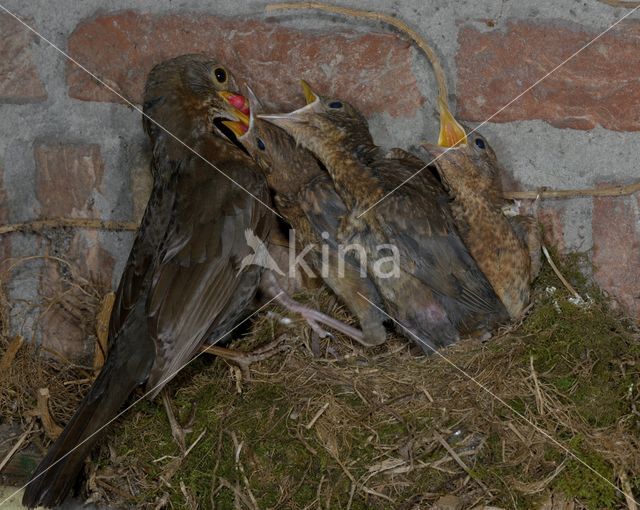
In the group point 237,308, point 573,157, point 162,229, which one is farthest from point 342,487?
point 573,157

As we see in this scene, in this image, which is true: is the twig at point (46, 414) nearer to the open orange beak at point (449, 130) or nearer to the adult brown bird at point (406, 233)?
the adult brown bird at point (406, 233)

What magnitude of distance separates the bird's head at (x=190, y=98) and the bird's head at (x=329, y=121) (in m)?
0.15

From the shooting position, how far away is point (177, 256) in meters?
2.65

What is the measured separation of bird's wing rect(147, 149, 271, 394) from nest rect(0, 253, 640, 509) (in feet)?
0.60

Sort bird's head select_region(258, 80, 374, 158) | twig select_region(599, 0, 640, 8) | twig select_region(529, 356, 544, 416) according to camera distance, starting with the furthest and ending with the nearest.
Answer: bird's head select_region(258, 80, 374, 158) < twig select_region(599, 0, 640, 8) < twig select_region(529, 356, 544, 416)

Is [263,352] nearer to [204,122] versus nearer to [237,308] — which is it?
[237,308]

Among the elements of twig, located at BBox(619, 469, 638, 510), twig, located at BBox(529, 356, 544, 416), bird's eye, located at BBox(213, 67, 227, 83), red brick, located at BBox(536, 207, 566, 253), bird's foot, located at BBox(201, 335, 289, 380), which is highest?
bird's eye, located at BBox(213, 67, 227, 83)

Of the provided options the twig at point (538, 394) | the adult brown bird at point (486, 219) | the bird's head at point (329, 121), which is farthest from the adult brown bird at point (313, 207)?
the twig at point (538, 394)

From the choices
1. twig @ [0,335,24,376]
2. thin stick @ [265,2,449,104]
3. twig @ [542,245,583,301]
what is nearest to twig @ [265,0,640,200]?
thin stick @ [265,2,449,104]

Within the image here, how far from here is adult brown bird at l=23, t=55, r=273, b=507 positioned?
2406mm

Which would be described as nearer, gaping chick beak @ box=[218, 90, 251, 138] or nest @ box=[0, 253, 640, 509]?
nest @ box=[0, 253, 640, 509]

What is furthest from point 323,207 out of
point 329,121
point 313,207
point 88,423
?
point 88,423

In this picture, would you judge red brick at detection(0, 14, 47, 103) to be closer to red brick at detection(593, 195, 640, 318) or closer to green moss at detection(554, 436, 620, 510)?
red brick at detection(593, 195, 640, 318)

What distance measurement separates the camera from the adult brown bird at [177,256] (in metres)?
2.41
